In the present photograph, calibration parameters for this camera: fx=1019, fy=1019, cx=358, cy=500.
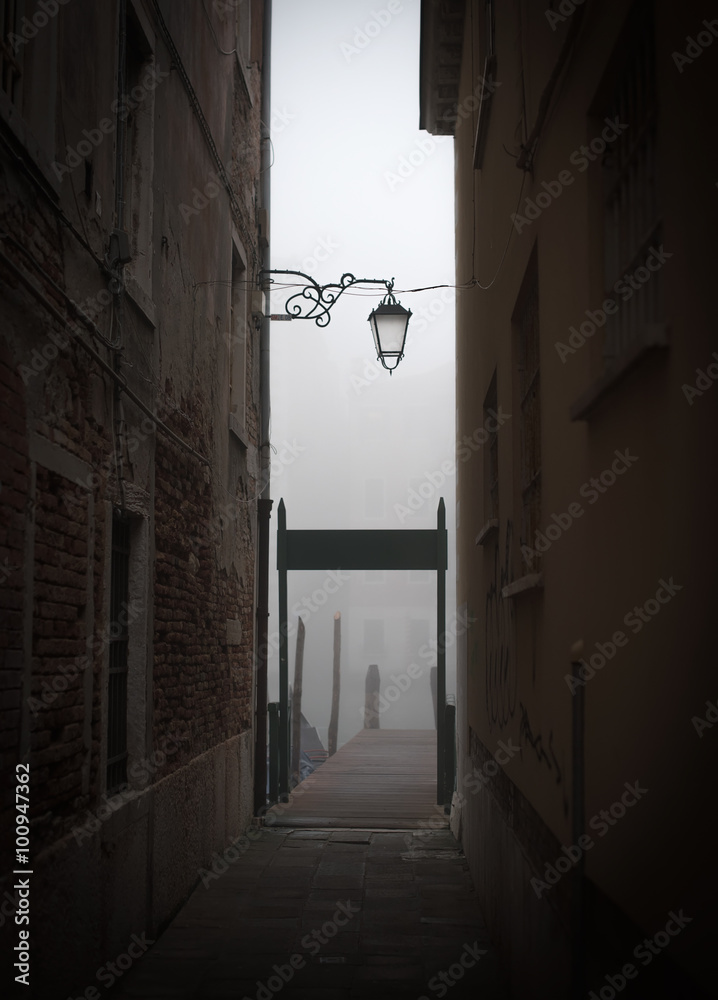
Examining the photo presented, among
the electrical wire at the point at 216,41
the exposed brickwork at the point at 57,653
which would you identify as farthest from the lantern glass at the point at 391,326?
the exposed brickwork at the point at 57,653

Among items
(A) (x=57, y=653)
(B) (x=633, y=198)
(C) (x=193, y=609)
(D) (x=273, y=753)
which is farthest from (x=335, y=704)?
(B) (x=633, y=198)

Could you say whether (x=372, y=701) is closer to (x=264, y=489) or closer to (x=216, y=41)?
(x=264, y=489)

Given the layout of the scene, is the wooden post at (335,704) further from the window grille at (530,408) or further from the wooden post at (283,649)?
the window grille at (530,408)

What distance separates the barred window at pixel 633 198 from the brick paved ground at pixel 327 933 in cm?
387

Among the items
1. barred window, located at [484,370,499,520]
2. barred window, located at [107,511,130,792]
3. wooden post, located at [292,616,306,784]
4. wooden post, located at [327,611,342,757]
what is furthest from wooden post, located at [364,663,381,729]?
barred window, located at [107,511,130,792]

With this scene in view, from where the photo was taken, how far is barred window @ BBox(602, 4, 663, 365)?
2.72 meters

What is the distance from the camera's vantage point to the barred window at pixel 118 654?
6008 mm

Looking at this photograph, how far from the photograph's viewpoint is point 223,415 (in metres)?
9.41

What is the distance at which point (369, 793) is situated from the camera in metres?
13.7

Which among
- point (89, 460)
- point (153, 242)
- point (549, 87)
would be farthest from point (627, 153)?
point (153, 242)

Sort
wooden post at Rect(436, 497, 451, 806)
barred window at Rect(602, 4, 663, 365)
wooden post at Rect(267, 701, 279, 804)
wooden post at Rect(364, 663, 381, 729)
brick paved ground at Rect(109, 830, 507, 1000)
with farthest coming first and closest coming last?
wooden post at Rect(364, 663, 381, 729)
wooden post at Rect(267, 701, 279, 804)
wooden post at Rect(436, 497, 451, 806)
brick paved ground at Rect(109, 830, 507, 1000)
barred window at Rect(602, 4, 663, 365)

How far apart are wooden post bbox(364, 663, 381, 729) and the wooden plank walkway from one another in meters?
11.0

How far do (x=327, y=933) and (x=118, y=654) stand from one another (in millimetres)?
2372

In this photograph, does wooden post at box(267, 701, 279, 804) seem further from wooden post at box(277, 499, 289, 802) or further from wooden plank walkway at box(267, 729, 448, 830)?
wooden plank walkway at box(267, 729, 448, 830)
